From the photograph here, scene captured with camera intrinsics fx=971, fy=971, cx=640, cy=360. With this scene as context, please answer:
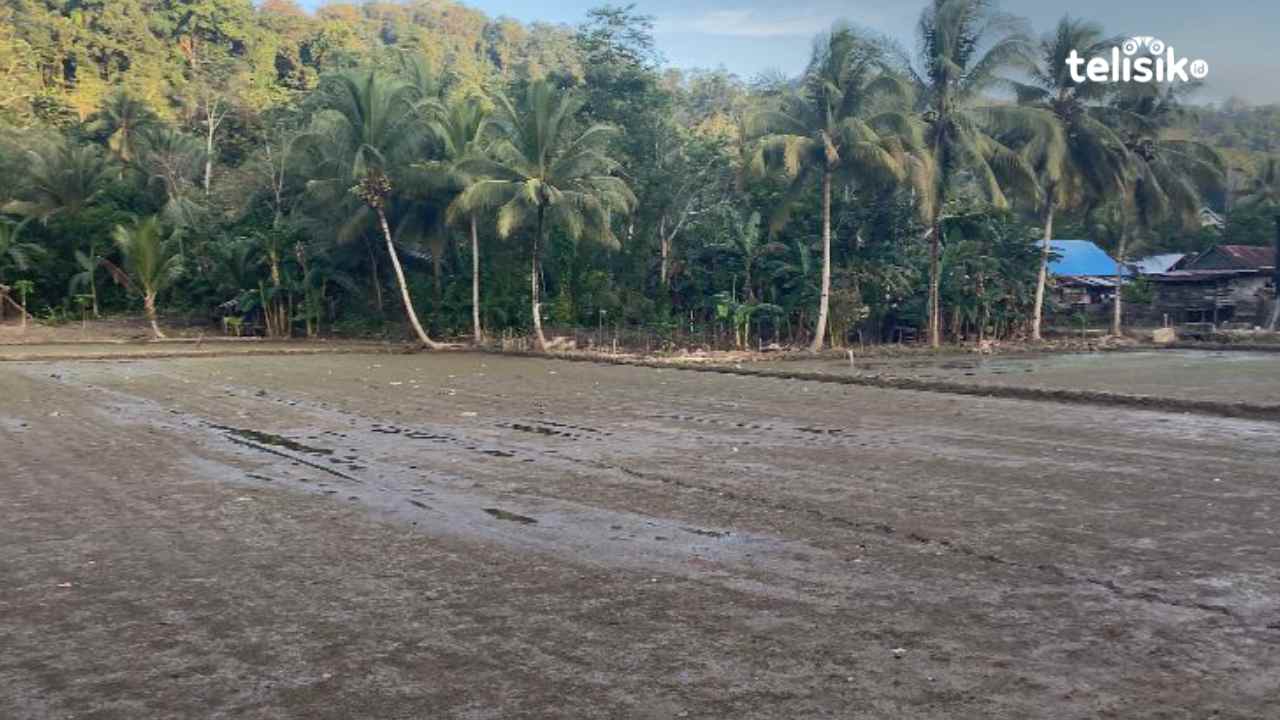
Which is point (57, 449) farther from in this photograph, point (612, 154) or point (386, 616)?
point (612, 154)

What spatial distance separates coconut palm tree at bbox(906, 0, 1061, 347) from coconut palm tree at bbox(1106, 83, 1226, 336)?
471cm

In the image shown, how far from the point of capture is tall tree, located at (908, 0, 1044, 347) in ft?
78.5

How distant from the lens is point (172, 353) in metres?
22.8

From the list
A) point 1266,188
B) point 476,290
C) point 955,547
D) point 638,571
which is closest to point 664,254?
Answer: point 476,290

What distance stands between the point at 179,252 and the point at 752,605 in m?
30.3

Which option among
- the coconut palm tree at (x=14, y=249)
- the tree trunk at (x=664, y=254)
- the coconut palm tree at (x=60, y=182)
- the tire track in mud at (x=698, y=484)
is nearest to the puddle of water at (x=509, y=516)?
the tire track in mud at (x=698, y=484)


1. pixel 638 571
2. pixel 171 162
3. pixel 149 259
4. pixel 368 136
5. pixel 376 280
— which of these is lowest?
pixel 638 571

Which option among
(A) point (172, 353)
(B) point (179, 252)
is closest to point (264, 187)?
(B) point (179, 252)

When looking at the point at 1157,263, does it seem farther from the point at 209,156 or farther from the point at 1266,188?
the point at 209,156

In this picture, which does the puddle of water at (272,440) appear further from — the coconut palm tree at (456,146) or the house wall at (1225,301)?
the house wall at (1225,301)

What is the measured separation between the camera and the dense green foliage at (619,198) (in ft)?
78.4

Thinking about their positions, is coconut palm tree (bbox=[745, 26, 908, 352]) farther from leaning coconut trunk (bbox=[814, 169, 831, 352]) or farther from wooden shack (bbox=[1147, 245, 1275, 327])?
wooden shack (bbox=[1147, 245, 1275, 327])

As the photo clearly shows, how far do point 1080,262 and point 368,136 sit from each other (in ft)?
79.3

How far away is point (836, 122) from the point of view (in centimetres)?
2366
